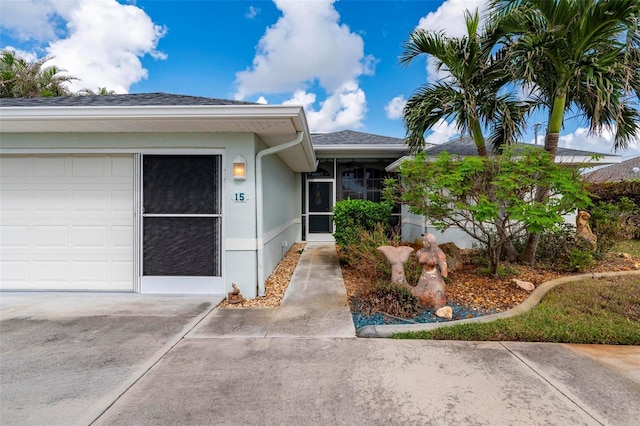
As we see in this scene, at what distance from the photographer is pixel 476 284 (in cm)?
502

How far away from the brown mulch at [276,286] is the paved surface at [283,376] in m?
0.58

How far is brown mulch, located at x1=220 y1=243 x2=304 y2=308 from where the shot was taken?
14.8 feet

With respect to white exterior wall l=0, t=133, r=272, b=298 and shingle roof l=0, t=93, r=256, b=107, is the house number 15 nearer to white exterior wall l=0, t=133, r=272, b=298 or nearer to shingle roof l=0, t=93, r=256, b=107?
white exterior wall l=0, t=133, r=272, b=298

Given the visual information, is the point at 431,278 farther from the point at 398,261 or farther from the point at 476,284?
the point at 476,284

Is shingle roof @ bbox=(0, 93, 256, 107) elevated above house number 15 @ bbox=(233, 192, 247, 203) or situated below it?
above

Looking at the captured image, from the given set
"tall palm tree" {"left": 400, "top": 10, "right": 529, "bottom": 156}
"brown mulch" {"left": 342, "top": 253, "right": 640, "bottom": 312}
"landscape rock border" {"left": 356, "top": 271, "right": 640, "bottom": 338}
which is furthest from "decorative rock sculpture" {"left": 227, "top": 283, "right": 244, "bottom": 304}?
"tall palm tree" {"left": 400, "top": 10, "right": 529, "bottom": 156}

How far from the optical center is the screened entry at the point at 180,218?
15.4ft

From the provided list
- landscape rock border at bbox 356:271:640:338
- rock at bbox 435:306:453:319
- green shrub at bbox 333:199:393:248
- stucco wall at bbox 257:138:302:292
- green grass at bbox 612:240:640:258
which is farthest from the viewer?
green grass at bbox 612:240:640:258

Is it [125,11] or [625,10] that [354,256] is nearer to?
[625,10]

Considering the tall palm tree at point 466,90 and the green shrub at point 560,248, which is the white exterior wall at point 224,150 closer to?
the tall palm tree at point 466,90

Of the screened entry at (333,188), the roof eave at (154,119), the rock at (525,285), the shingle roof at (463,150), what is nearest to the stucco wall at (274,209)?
the roof eave at (154,119)

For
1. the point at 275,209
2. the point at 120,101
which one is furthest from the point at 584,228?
the point at 120,101

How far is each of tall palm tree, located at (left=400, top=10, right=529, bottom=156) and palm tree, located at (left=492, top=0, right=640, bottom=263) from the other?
48 cm

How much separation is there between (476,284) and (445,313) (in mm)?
1533
